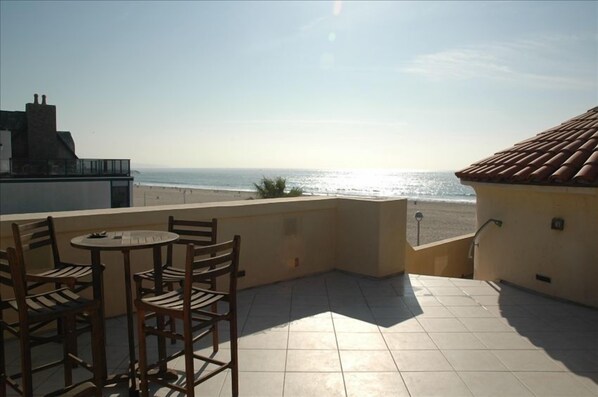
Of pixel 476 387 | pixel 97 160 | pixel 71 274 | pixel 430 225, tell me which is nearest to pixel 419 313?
pixel 476 387

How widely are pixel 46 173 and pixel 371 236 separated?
18.3 m

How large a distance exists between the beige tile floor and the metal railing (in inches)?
694

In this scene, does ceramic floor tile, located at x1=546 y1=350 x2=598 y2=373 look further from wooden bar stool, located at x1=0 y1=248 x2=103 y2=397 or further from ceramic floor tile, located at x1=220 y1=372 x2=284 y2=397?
wooden bar stool, located at x1=0 y1=248 x2=103 y2=397

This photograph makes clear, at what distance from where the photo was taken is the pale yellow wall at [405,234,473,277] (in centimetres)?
870

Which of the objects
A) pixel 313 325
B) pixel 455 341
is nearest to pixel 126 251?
pixel 313 325

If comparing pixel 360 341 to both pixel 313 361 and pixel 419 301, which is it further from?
pixel 419 301

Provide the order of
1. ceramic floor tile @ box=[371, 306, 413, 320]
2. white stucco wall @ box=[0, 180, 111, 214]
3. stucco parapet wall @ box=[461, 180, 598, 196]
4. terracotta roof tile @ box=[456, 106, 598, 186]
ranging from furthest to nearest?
white stucco wall @ box=[0, 180, 111, 214] < terracotta roof tile @ box=[456, 106, 598, 186] < stucco parapet wall @ box=[461, 180, 598, 196] < ceramic floor tile @ box=[371, 306, 413, 320]

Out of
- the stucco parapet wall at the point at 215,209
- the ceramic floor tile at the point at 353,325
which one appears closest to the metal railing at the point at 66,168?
the stucco parapet wall at the point at 215,209

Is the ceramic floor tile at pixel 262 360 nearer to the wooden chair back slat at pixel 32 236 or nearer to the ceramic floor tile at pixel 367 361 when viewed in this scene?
the ceramic floor tile at pixel 367 361

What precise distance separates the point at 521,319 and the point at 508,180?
82.4 inches

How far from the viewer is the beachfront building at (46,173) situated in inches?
735

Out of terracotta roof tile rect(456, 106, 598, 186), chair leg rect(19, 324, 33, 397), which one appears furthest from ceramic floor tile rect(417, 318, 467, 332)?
chair leg rect(19, 324, 33, 397)

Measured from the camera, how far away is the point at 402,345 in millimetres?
4152

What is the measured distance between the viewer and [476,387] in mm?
3352
